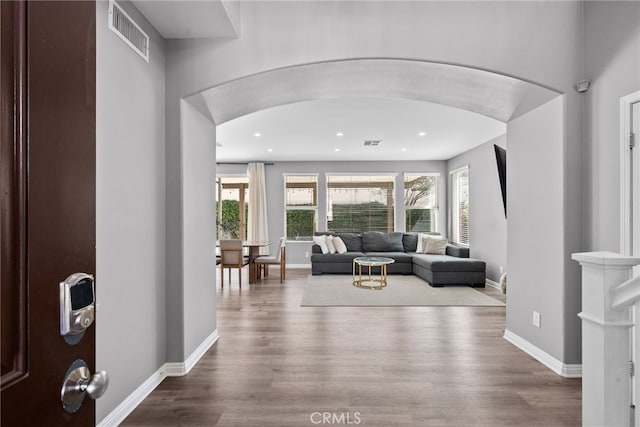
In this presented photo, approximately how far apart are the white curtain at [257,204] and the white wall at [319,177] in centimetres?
18

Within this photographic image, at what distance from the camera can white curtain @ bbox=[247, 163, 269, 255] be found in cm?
873

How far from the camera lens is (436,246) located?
7.43m

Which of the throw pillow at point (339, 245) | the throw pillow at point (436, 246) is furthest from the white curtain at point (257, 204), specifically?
the throw pillow at point (436, 246)

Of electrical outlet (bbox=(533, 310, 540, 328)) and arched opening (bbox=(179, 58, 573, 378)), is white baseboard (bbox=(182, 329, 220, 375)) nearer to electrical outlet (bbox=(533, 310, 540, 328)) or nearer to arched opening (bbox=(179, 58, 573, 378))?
arched opening (bbox=(179, 58, 573, 378))

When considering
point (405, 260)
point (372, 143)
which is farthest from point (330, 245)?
point (372, 143)

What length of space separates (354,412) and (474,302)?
11.3ft

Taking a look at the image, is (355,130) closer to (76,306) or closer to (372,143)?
(372,143)

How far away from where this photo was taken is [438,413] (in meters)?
2.21

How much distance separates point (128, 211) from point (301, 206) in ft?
22.2

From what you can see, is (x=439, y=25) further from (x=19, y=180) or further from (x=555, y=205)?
(x=19, y=180)

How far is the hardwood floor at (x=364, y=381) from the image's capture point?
2.18 m

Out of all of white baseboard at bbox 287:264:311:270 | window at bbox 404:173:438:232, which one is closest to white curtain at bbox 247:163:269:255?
white baseboard at bbox 287:264:311:270

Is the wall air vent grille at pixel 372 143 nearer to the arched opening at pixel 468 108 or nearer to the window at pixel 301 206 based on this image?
the window at pixel 301 206

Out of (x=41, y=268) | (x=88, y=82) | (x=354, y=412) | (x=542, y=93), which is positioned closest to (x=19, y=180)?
(x=41, y=268)
